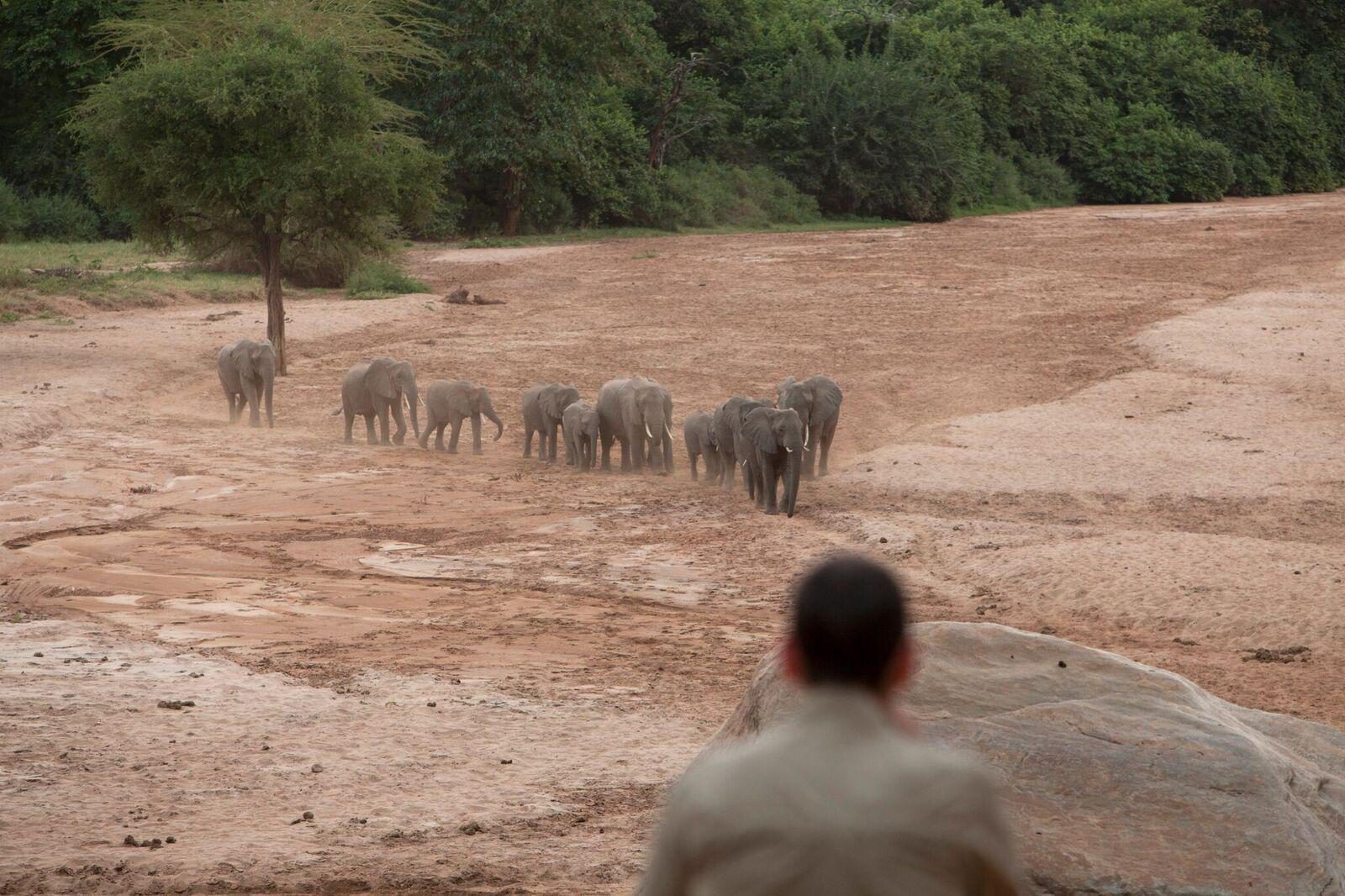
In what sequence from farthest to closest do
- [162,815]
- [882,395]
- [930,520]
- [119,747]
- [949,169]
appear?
[949,169] < [882,395] < [930,520] < [119,747] < [162,815]

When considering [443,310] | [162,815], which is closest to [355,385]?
[443,310]

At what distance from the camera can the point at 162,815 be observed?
18.9 feet

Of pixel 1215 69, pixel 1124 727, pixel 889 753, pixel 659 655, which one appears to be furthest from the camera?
pixel 1215 69

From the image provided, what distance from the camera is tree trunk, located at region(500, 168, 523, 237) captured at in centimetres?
4053

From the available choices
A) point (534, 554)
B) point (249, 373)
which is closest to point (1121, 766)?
point (534, 554)

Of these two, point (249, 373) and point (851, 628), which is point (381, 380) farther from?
point (851, 628)

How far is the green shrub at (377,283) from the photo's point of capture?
28.5m

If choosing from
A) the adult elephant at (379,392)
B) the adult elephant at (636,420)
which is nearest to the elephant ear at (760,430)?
the adult elephant at (636,420)

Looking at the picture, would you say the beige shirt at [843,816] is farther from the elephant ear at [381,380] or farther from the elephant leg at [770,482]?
the elephant ear at [381,380]

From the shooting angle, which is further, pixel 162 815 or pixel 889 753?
pixel 162 815

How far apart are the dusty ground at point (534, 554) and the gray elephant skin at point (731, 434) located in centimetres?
49

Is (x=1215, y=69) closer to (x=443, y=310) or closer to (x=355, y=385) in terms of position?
(x=443, y=310)

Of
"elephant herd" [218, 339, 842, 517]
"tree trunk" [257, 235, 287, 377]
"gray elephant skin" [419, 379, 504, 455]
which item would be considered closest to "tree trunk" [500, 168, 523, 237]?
"tree trunk" [257, 235, 287, 377]

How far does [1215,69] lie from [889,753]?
5866 cm
